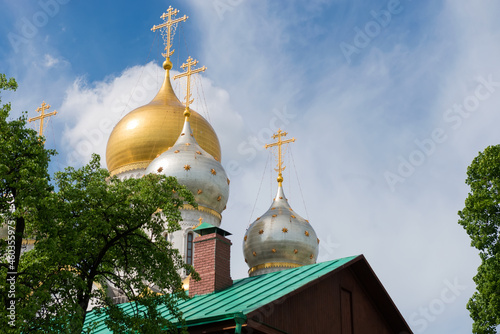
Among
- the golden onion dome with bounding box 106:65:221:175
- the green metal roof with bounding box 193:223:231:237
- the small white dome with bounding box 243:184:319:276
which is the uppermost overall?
the golden onion dome with bounding box 106:65:221:175

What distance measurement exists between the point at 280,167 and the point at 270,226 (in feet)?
17.5

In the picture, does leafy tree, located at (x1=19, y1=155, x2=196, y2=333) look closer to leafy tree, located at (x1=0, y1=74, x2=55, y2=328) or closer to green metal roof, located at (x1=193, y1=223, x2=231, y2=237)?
leafy tree, located at (x1=0, y1=74, x2=55, y2=328)

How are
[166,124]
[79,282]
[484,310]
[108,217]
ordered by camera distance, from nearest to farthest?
[79,282]
[108,217]
[484,310]
[166,124]

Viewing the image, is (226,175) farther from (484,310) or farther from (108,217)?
(108,217)

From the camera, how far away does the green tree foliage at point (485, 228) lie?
2280 centimetres

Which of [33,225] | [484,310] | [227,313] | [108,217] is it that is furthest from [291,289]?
[484,310]

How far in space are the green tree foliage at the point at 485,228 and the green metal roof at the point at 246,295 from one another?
592cm

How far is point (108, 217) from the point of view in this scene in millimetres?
14867

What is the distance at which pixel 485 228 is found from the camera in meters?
23.9

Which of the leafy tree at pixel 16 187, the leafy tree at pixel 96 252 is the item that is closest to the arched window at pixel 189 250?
the leafy tree at pixel 96 252

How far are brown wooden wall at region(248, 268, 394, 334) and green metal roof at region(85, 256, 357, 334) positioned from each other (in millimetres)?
258

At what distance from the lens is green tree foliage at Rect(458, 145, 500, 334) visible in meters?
22.8

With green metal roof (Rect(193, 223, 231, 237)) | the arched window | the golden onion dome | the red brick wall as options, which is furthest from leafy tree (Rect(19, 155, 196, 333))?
the golden onion dome

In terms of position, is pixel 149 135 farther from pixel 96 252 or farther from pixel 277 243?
pixel 96 252
